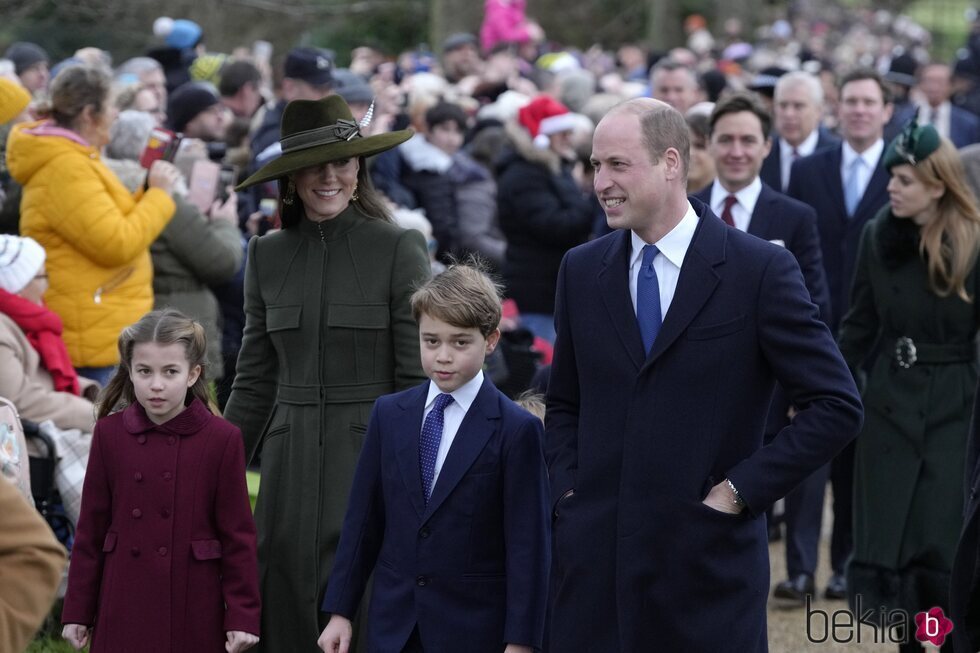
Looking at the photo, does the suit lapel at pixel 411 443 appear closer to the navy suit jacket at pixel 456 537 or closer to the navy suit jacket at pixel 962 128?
the navy suit jacket at pixel 456 537

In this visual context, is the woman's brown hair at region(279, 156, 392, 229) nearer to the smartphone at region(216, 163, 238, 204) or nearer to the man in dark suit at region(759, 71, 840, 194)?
the smartphone at region(216, 163, 238, 204)

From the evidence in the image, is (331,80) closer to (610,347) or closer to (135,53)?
(610,347)

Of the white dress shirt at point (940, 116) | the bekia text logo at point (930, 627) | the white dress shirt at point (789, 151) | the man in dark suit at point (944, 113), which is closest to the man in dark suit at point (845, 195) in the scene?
the white dress shirt at point (789, 151)

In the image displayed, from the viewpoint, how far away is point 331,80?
9430 mm

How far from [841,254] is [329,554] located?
434 centimetres

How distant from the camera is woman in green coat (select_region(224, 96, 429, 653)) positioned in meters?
5.22

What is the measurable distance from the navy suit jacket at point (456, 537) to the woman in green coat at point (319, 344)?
1.41 feet

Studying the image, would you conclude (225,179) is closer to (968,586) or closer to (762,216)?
(762,216)

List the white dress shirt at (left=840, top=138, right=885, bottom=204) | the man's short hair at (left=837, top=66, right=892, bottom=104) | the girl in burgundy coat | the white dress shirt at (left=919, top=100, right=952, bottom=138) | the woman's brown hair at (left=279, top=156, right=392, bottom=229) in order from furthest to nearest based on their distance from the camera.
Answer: the white dress shirt at (left=919, top=100, right=952, bottom=138), the man's short hair at (left=837, top=66, right=892, bottom=104), the white dress shirt at (left=840, top=138, right=885, bottom=204), the woman's brown hair at (left=279, top=156, right=392, bottom=229), the girl in burgundy coat

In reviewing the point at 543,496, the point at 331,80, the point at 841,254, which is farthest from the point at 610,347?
the point at 331,80

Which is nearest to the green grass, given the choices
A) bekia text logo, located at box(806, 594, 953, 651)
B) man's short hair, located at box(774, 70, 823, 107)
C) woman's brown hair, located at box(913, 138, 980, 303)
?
bekia text logo, located at box(806, 594, 953, 651)

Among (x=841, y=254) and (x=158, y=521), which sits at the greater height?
(x=841, y=254)

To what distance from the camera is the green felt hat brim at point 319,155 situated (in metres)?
5.20

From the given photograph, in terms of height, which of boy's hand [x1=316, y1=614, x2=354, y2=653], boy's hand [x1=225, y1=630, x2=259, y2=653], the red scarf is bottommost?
boy's hand [x1=225, y1=630, x2=259, y2=653]
